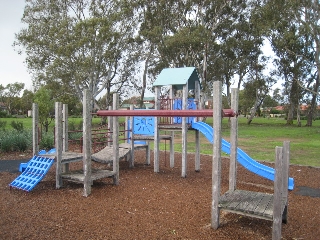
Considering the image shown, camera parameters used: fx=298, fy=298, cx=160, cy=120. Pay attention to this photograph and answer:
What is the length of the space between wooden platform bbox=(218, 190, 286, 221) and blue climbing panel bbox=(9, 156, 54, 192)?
354 centimetres

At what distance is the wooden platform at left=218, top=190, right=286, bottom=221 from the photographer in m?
3.79

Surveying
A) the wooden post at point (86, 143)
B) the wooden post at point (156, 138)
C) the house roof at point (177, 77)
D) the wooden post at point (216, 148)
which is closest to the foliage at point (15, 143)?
the wooden post at point (156, 138)

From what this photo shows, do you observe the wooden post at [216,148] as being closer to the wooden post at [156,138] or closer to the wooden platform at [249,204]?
the wooden platform at [249,204]

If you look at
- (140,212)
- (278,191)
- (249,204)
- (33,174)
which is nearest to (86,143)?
(33,174)

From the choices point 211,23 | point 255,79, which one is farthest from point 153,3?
point 255,79

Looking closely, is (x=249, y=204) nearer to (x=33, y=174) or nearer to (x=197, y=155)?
(x=197, y=155)

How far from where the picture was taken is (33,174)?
5.98 meters

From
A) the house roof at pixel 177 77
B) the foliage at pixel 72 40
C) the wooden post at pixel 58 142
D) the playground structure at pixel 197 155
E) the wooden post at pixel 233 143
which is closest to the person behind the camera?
the playground structure at pixel 197 155

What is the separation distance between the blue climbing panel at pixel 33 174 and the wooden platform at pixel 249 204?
3.54 metres

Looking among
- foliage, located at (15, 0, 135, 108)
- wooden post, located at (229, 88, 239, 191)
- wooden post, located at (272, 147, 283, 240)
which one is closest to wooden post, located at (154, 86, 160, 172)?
wooden post, located at (229, 88, 239, 191)

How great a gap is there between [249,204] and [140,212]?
166cm

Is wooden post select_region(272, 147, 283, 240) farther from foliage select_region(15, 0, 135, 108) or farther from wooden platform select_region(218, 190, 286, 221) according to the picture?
foliage select_region(15, 0, 135, 108)

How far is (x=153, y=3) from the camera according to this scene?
29281 millimetres

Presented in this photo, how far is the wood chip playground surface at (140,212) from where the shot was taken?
3.87 metres
